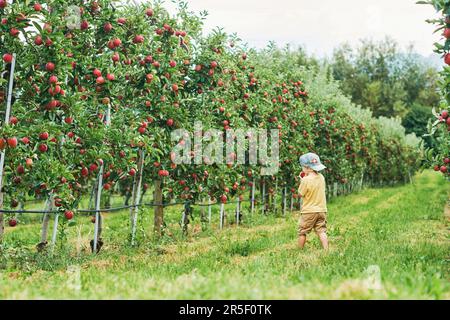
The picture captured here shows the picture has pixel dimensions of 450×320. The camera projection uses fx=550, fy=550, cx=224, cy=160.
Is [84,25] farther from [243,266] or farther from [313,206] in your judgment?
[313,206]

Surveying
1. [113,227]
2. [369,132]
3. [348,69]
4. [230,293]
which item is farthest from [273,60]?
[348,69]

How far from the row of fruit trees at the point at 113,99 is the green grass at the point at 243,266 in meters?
0.65

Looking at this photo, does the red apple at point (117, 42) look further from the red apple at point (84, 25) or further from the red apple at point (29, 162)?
the red apple at point (29, 162)

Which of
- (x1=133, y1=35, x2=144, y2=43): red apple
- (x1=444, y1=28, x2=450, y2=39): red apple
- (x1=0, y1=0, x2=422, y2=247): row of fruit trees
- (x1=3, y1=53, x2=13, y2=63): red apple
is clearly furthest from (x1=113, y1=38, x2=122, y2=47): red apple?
(x1=444, y1=28, x2=450, y2=39): red apple

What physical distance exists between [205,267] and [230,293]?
1.92 meters

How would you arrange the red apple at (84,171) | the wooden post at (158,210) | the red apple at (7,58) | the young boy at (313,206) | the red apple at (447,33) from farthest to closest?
the wooden post at (158,210), the young boy at (313,206), the red apple at (84,171), the red apple at (7,58), the red apple at (447,33)

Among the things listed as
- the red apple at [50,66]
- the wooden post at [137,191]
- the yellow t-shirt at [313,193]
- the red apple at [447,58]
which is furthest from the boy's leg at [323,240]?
the red apple at [50,66]

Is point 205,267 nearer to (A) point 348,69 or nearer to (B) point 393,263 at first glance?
(B) point 393,263

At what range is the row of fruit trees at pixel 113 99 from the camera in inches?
236

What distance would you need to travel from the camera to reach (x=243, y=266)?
5789mm

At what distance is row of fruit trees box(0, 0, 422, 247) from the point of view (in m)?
5.99

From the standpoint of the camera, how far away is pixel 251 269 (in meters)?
5.55

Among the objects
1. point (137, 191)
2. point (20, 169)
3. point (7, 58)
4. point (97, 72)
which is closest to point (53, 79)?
point (7, 58)

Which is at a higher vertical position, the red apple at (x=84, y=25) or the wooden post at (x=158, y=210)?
the red apple at (x=84, y=25)
